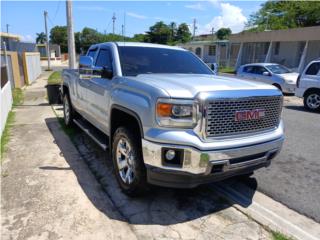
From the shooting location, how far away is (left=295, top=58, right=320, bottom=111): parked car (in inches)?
411

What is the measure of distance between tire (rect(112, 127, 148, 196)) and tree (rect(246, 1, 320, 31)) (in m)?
37.2

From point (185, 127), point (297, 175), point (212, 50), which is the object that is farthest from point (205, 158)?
point (212, 50)

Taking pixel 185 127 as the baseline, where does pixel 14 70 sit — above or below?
below

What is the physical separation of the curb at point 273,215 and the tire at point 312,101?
780 cm

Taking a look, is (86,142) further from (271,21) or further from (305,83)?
(271,21)

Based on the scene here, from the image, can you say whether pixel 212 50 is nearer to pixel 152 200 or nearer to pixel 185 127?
pixel 152 200

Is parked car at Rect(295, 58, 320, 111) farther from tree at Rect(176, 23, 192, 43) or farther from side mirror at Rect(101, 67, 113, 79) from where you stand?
tree at Rect(176, 23, 192, 43)

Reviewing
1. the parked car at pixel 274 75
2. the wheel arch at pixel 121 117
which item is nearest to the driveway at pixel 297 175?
the wheel arch at pixel 121 117

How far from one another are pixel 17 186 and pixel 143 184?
6.14 ft

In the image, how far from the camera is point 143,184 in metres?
3.55

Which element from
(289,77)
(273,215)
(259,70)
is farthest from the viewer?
(259,70)

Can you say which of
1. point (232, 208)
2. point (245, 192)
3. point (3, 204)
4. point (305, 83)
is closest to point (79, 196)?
point (3, 204)

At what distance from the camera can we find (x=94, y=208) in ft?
11.8

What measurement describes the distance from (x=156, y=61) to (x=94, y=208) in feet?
7.85
